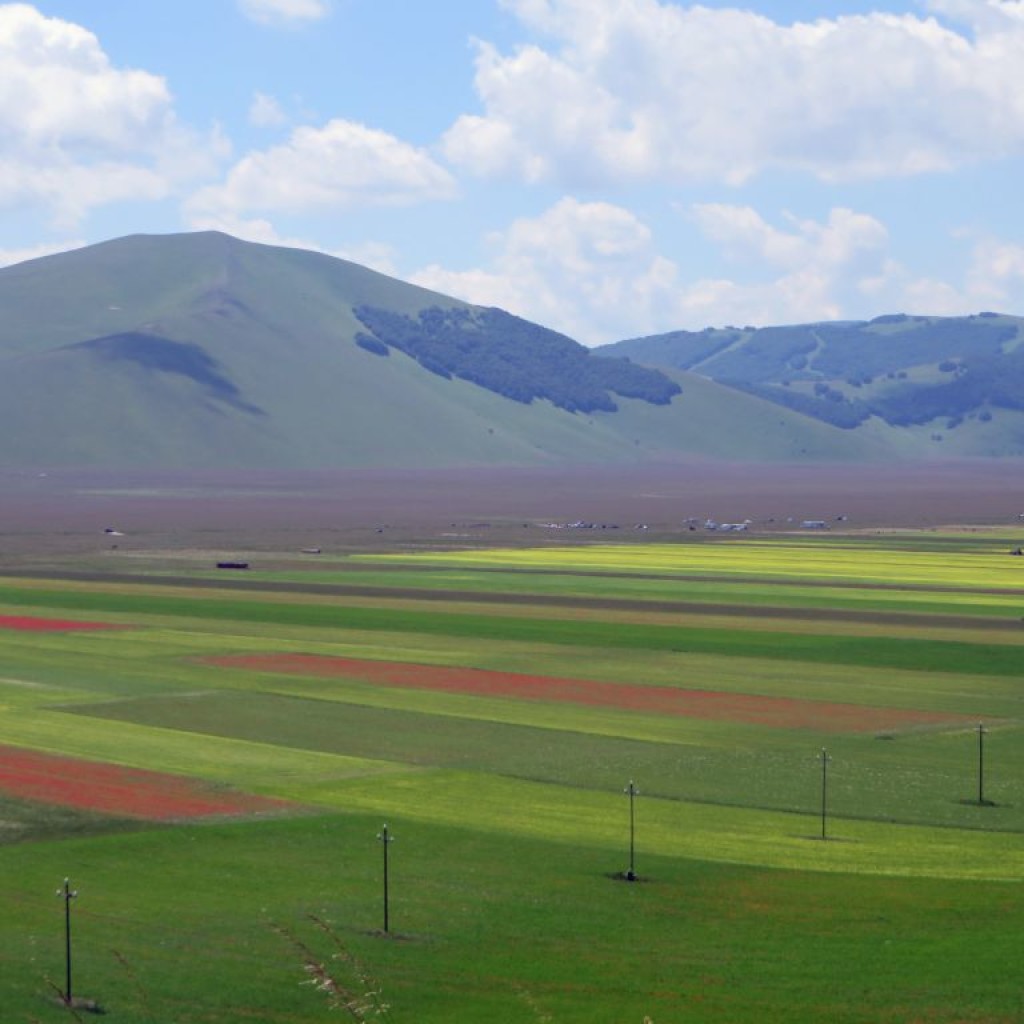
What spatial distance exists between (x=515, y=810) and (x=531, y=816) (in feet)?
3.30

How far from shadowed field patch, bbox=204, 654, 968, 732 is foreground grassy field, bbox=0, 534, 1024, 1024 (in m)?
0.30

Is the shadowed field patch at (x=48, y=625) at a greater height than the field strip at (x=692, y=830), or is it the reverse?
the shadowed field patch at (x=48, y=625)

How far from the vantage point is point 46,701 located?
75812 mm

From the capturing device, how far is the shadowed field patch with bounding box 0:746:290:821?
54.2 m

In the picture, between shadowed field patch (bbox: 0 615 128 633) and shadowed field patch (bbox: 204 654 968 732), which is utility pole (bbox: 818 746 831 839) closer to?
shadowed field patch (bbox: 204 654 968 732)

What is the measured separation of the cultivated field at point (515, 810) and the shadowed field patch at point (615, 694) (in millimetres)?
305

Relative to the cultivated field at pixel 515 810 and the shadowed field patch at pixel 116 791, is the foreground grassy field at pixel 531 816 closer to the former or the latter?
the cultivated field at pixel 515 810

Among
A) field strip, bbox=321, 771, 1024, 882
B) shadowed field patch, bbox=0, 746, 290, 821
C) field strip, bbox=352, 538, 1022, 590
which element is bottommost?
field strip, bbox=321, 771, 1024, 882

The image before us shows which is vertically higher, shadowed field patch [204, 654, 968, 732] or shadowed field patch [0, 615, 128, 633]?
shadowed field patch [0, 615, 128, 633]

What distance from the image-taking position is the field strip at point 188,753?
60.4m

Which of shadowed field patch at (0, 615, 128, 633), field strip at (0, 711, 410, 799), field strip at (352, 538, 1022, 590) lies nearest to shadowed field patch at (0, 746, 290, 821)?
field strip at (0, 711, 410, 799)

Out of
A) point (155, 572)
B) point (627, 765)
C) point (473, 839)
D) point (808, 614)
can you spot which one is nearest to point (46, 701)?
point (627, 765)

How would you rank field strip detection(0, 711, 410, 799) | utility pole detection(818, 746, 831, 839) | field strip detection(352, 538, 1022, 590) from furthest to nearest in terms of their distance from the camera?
field strip detection(352, 538, 1022, 590)
field strip detection(0, 711, 410, 799)
utility pole detection(818, 746, 831, 839)

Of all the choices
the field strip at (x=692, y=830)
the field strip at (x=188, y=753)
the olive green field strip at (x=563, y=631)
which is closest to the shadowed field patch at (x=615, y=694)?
the olive green field strip at (x=563, y=631)
